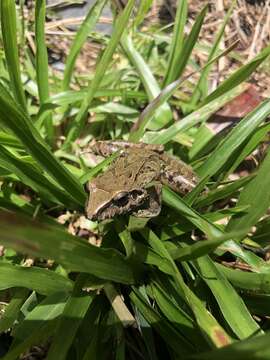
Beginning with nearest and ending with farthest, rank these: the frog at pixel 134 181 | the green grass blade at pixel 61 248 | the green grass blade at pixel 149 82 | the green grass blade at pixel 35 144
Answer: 1. the green grass blade at pixel 61 248
2. the green grass blade at pixel 35 144
3. the frog at pixel 134 181
4. the green grass blade at pixel 149 82

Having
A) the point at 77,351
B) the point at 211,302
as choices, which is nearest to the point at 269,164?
the point at 211,302

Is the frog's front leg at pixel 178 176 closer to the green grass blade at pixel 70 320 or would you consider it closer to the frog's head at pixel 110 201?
the frog's head at pixel 110 201

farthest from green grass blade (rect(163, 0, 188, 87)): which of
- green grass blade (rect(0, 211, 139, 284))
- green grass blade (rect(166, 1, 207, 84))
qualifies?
green grass blade (rect(0, 211, 139, 284))

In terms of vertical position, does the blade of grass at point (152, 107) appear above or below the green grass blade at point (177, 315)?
above

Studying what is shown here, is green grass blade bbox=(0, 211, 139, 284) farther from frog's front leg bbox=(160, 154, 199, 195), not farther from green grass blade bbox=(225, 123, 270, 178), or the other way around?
green grass blade bbox=(225, 123, 270, 178)

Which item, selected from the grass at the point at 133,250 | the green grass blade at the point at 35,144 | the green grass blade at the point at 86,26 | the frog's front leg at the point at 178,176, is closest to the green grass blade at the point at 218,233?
the grass at the point at 133,250

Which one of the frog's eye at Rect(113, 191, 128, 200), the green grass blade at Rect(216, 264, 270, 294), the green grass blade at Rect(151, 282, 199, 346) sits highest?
the frog's eye at Rect(113, 191, 128, 200)

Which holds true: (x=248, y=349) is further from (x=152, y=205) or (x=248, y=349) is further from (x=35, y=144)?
(x=35, y=144)
